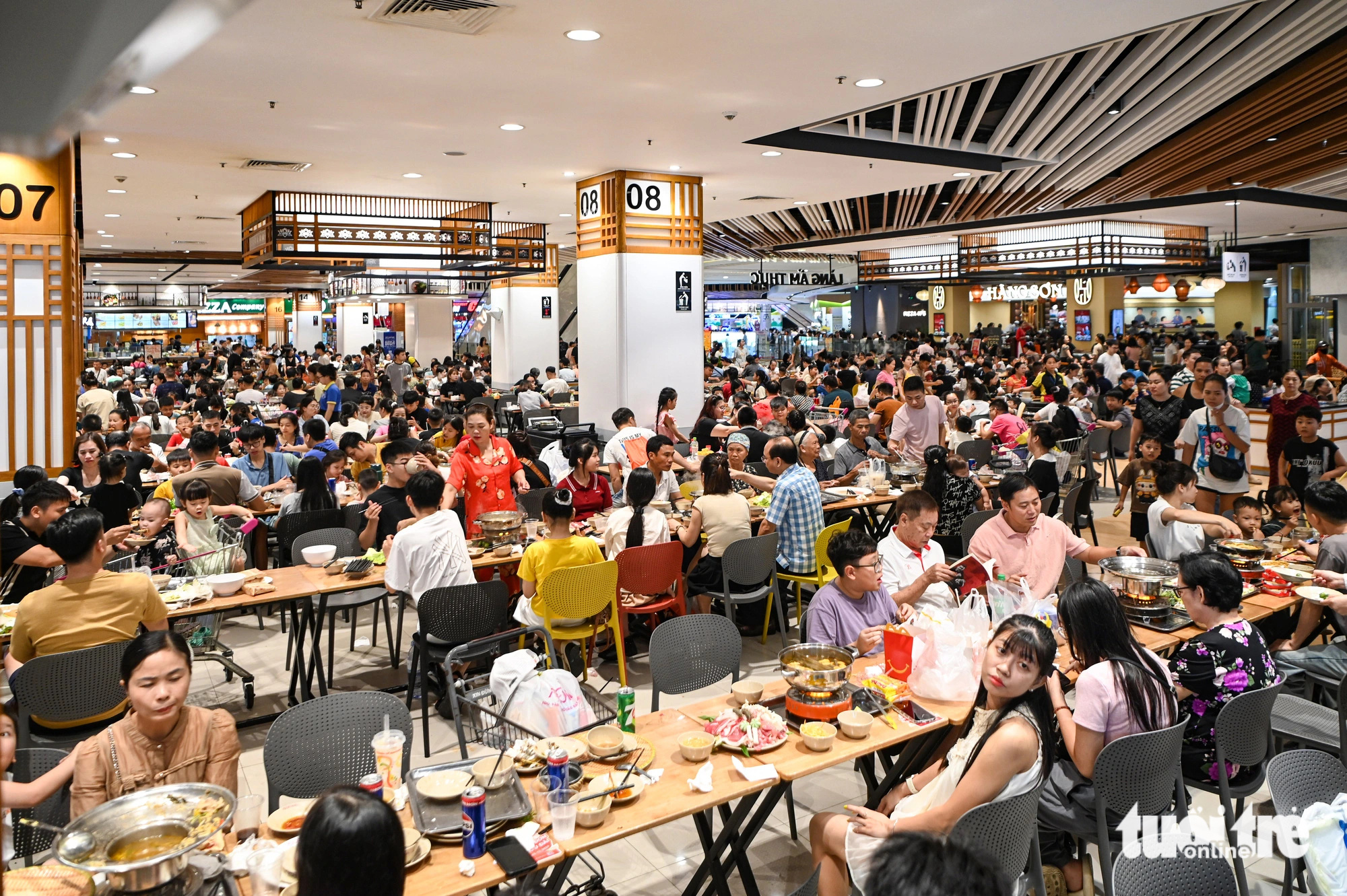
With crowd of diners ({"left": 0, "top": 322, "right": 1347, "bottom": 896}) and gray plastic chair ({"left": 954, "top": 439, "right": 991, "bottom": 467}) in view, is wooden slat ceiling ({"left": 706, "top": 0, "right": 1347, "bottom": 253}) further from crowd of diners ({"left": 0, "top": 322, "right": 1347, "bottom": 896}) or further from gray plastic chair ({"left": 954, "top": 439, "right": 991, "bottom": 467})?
gray plastic chair ({"left": 954, "top": 439, "right": 991, "bottom": 467})

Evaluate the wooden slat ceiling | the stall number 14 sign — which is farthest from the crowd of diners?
the wooden slat ceiling

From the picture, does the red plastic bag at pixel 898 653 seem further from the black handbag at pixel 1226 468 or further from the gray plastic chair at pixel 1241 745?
the black handbag at pixel 1226 468

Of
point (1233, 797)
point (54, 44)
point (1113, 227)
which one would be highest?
point (1113, 227)

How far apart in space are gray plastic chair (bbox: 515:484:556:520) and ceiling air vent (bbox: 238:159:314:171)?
13.9 feet

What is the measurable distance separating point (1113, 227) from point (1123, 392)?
832 cm

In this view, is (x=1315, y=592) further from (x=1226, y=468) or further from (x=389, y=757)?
(x=389, y=757)

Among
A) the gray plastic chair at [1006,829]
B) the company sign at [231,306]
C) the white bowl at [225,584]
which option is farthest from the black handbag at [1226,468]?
the company sign at [231,306]

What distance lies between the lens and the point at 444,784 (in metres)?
2.96

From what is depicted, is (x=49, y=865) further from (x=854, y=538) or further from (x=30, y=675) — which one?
(x=854, y=538)

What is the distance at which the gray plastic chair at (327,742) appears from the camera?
129 inches

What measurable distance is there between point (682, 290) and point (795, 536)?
477 centimetres

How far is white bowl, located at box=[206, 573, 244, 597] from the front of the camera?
5086 mm

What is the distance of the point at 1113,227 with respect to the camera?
717 inches

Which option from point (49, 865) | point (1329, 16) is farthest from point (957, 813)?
point (1329, 16)
